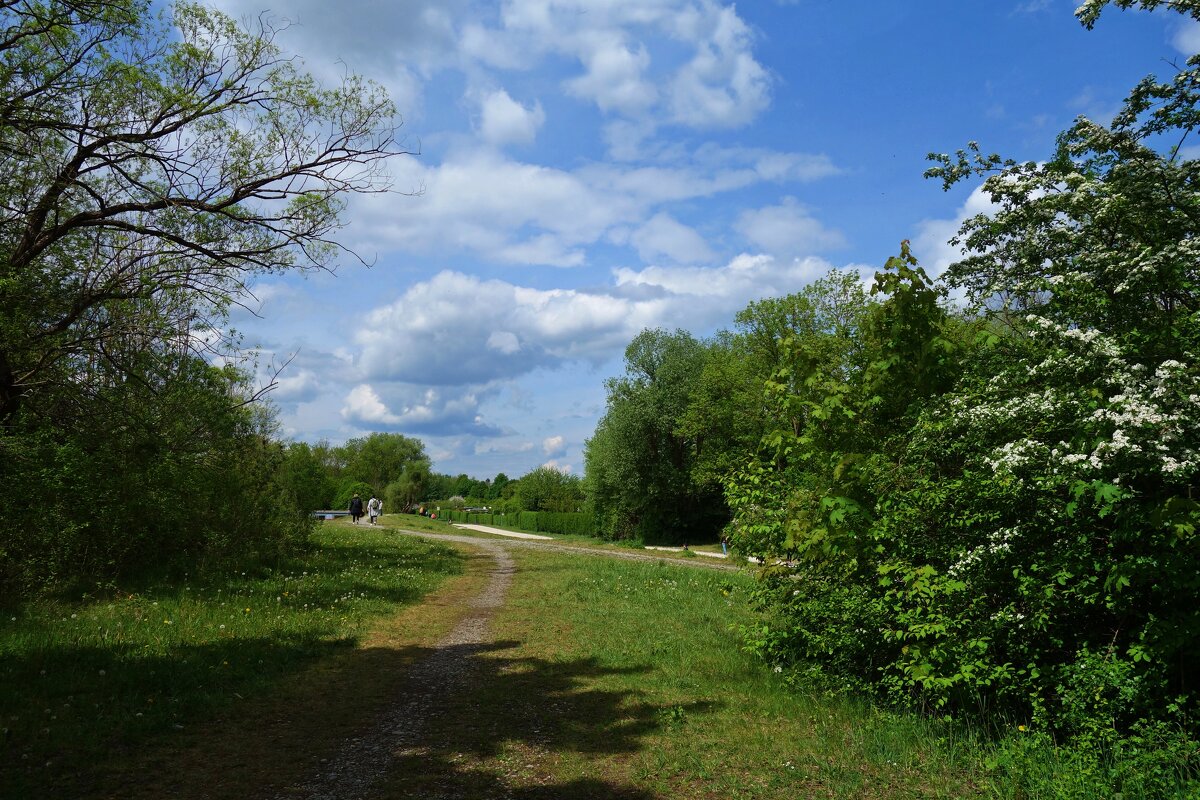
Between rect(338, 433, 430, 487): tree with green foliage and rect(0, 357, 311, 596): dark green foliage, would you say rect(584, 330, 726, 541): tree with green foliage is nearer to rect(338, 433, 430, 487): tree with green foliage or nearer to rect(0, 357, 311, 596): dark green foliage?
rect(0, 357, 311, 596): dark green foliage

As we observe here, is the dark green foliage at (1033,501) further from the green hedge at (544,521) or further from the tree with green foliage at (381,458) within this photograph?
the tree with green foliage at (381,458)

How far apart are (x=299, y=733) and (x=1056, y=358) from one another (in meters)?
8.07

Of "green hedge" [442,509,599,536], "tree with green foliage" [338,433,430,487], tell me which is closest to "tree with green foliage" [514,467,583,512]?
"green hedge" [442,509,599,536]

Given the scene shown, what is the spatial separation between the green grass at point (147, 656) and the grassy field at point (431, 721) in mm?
29

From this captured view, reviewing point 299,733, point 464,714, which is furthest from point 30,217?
point 464,714

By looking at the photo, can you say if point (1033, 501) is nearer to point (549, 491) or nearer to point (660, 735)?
point (660, 735)

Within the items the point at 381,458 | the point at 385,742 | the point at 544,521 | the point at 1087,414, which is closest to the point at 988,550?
the point at 1087,414

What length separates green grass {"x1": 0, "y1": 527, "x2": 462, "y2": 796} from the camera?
19.6 feet

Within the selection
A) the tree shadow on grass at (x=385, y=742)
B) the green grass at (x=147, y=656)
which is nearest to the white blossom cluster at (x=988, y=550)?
the tree shadow on grass at (x=385, y=742)

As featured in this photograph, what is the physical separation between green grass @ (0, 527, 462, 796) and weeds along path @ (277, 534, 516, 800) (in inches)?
63.4

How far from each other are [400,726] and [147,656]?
3827mm

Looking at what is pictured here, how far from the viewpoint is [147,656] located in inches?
326

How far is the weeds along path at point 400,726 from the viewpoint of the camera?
5.29m

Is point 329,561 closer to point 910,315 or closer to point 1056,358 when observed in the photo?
point 910,315
